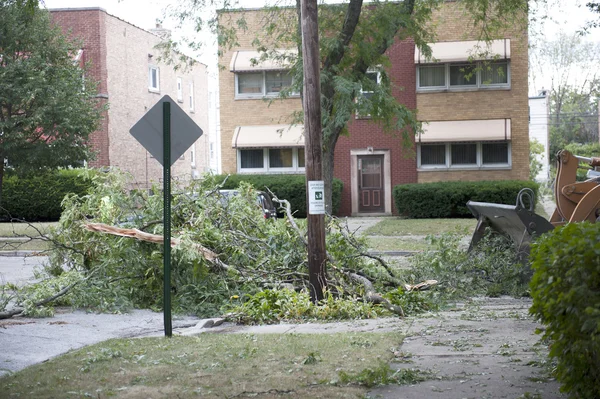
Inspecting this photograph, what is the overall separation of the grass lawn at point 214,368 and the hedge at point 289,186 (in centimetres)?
2347

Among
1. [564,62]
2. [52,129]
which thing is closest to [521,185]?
[52,129]

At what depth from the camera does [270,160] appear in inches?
1387

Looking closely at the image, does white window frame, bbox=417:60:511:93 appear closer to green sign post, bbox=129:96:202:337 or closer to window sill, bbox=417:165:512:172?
window sill, bbox=417:165:512:172

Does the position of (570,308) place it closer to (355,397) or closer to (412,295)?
(355,397)

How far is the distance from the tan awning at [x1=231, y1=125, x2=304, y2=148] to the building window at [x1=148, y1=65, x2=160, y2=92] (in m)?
8.18

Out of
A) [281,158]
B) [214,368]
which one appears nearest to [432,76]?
[281,158]

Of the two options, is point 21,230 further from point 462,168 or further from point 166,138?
point 166,138

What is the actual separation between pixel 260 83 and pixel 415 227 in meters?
11.5

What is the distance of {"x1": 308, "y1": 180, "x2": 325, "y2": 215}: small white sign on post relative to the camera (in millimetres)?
10953

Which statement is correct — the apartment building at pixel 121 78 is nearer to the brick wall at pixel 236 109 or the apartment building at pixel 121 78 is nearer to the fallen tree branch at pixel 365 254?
the brick wall at pixel 236 109

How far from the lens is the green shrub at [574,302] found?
4.68 metres

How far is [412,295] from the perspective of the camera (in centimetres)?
1120

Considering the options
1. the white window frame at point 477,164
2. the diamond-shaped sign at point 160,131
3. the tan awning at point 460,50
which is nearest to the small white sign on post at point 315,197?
the diamond-shaped sign at point 160,131

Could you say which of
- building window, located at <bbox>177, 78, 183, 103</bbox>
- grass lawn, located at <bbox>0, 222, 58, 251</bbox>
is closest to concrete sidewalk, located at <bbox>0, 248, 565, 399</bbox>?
grass lawn, located at <bbox>0, 222, 58, 251</bbox>
